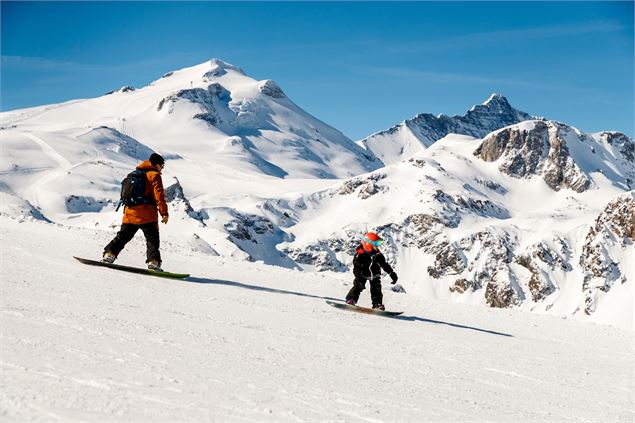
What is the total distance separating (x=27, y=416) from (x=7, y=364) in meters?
0.96

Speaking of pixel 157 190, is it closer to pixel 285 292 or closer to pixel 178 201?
pixel 285 292

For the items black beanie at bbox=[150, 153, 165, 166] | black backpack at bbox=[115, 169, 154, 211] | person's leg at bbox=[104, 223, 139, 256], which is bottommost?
person's leg at bbox=[104, 223, 139, 256]

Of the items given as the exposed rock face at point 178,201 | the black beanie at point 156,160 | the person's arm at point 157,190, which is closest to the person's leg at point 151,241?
the person's arm at point 157,190

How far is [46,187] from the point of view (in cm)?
16988

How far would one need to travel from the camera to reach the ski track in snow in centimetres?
445

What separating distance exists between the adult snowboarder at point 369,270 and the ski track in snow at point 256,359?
699 millimetres

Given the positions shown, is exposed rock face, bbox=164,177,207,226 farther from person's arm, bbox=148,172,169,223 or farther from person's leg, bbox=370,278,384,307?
person's leg, bbox=370,278,384,307

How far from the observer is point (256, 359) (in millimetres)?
6035

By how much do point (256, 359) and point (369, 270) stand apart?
584cm

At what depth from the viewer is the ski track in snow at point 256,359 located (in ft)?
14.6

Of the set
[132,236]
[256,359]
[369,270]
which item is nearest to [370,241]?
[369,270]

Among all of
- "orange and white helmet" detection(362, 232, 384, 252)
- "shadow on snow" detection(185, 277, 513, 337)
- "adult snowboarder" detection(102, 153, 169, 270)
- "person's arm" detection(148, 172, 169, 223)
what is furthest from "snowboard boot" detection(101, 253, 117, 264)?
"orange and white helmet" detection(362, 232, 384, 252)

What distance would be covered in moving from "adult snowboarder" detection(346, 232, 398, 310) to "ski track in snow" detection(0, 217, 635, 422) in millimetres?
699

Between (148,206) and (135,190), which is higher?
(135,190)
